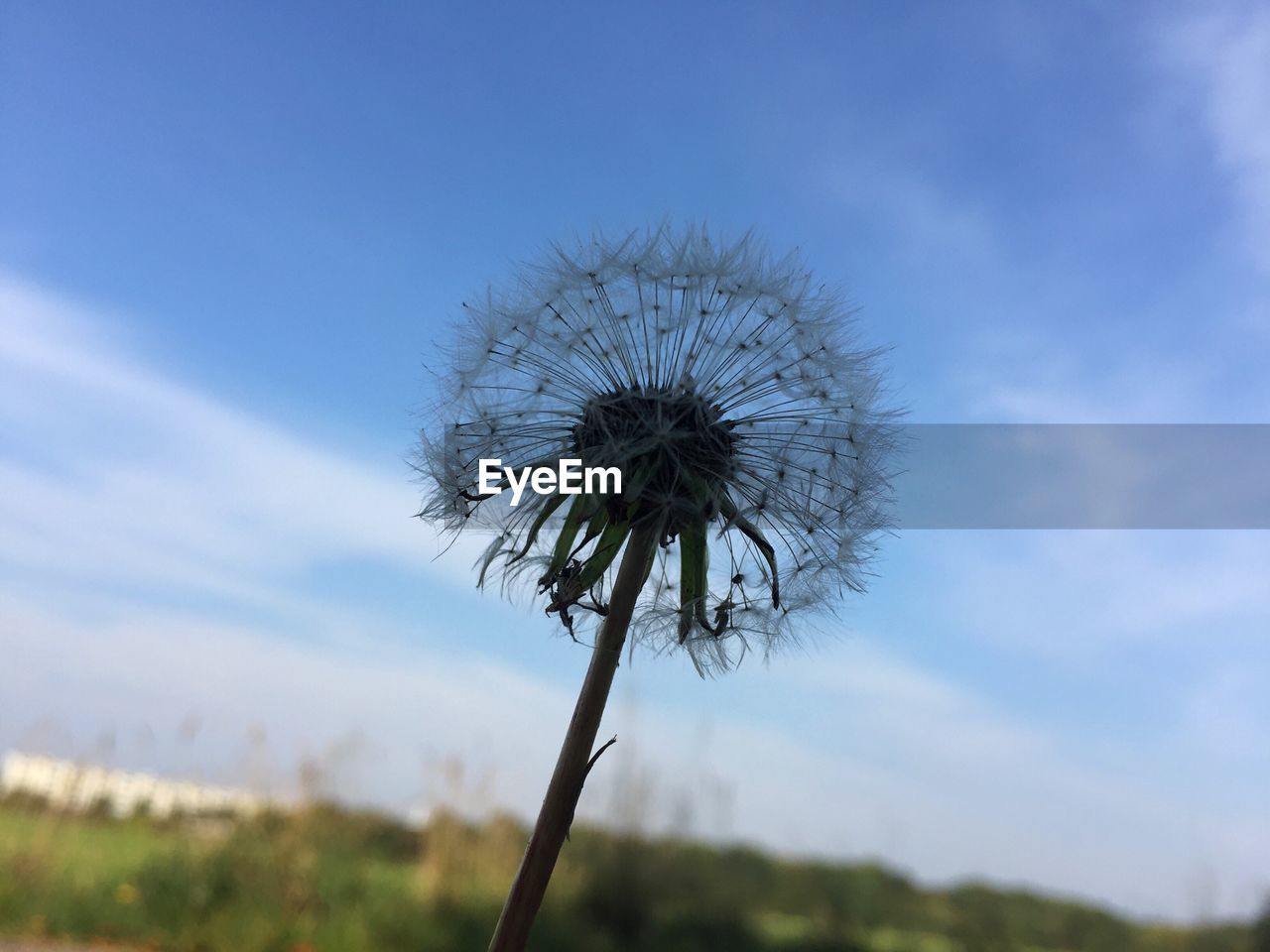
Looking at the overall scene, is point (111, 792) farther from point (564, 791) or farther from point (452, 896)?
point (564, 791)

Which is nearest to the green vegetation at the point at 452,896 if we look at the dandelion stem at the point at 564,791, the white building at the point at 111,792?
the white building at the point at 111,792

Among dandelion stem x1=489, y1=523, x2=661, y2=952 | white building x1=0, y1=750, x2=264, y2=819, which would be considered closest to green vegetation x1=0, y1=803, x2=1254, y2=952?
white building x1=0, y1=750, x2=264, y2=819

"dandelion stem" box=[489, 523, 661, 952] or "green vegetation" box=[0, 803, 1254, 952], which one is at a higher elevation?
"dandelion stem" box=[489, 523, 661, 952]

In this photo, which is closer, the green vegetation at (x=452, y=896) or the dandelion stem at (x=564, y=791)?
the dandelion stem at (x=564, y=791)

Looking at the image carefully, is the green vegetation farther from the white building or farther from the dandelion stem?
the dandelion stem

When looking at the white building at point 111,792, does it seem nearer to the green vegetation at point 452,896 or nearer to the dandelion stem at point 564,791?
the green vegetation at point 452,896

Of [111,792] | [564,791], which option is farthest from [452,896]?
[564,791]

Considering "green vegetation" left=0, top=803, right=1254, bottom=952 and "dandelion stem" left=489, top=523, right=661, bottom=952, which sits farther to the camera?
"green vegetation" left=0, top=803, right=1254, bottom=952
